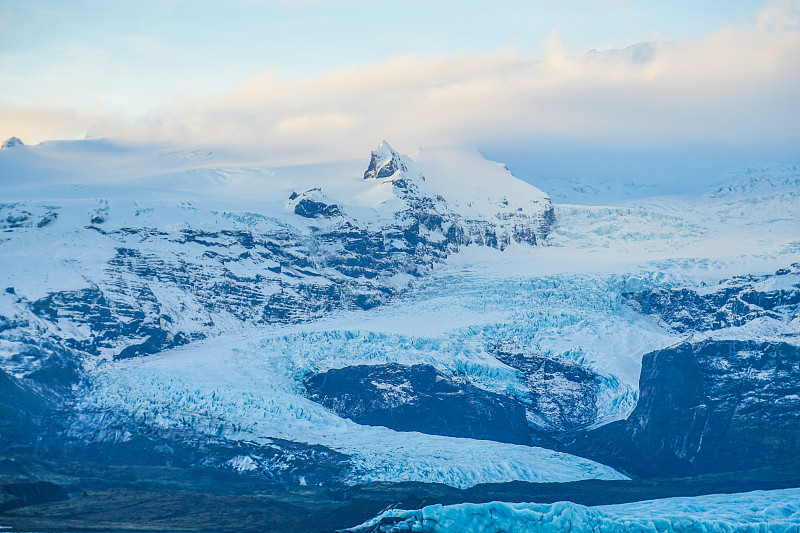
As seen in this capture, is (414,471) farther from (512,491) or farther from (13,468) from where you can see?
(13,468)

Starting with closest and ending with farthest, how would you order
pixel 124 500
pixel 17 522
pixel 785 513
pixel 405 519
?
pixel 405 519 < pixel 785 513 < pixel 17 522 < pixel 124 500

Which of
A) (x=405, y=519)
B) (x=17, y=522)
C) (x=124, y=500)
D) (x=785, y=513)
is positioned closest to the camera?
(x=405, y=519)

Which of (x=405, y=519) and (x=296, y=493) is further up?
(x=405, y=519)

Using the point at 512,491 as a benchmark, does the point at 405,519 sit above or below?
above

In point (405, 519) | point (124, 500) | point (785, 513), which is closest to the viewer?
point (405, 519)

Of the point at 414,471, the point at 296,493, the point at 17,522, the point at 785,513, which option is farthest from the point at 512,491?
the point at 17,522

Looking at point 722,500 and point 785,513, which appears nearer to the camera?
point 785,513

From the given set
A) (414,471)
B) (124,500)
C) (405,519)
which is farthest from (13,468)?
(405,519)

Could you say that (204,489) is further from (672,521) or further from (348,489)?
(672,521)

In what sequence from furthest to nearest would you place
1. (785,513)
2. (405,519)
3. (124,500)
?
(124,500) → (785,513) → (405,519)
